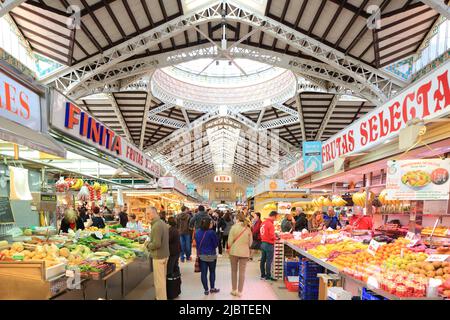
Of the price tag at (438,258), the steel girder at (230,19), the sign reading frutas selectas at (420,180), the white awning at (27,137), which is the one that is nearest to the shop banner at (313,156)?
the price tag at (438,258)

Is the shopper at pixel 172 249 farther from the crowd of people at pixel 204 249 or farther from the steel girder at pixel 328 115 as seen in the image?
the steel girder at pixel 328 115

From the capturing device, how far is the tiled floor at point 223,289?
21.5 feet

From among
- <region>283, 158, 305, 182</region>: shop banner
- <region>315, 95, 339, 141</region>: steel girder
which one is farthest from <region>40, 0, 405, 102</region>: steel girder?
<region>315, 95, 339, 141</region>: steel girder

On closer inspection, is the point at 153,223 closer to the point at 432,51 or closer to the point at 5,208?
the point at 5,208

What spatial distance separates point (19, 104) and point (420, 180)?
13.8 ft

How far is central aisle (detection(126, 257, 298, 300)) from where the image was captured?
657 centimetres

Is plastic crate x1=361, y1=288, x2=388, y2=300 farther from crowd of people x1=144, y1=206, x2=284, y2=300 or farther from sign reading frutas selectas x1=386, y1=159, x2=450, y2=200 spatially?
crowd of people x1=144, y1=206, x2=284, y2=300

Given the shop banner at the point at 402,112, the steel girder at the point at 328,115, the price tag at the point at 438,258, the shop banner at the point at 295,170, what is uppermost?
the steel girder at the point at 328,115

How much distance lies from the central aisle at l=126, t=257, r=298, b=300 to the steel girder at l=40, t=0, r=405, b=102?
874cm

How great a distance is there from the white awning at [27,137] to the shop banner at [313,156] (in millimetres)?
6207

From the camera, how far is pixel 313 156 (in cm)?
948

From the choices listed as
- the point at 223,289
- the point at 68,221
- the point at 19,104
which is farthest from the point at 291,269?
the point at 19,104

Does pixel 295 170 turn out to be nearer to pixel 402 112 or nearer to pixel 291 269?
pixel 291 269
